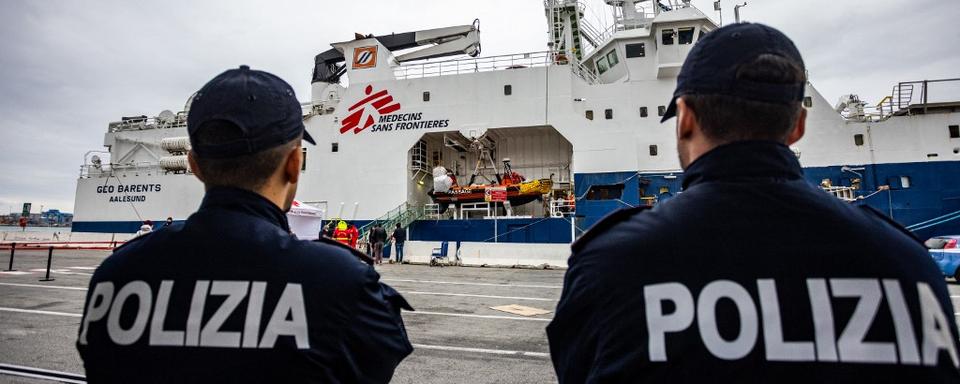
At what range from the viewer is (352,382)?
1194 mm

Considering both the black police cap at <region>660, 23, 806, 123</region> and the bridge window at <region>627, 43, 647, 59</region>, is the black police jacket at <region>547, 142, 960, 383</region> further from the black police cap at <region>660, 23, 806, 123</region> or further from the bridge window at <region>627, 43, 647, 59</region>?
the bridge window at <region>627, 43, 647, 59</region>

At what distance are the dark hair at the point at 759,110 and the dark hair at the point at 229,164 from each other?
117 cm

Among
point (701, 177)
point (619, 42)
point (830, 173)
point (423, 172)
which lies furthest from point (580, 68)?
point (701, 177)

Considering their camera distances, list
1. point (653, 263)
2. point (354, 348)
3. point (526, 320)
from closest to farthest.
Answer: point (653, 263) < point (354, 348) < point (526, 320)

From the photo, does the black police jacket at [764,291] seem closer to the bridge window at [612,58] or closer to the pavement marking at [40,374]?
the pavement marking at [40,374]

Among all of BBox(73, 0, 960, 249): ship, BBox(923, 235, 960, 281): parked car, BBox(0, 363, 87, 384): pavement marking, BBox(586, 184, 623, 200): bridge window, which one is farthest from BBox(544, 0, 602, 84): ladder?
BBox(0, 363, 87, 384): pavement marking

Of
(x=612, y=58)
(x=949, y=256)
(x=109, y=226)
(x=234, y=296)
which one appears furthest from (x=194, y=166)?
(x=109, y=226)

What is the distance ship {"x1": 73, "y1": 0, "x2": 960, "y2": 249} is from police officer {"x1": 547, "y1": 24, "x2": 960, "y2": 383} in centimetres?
1426

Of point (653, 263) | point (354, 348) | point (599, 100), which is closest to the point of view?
point (653, 263)

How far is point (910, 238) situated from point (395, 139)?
62.2 feet

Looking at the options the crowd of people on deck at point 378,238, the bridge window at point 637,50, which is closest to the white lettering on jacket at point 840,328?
the crowd of people on deck at point 378,238

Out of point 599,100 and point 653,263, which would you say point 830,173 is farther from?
point 653,263

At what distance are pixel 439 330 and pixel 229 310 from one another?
14.4 feet

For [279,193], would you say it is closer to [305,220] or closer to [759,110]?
[759,110]
